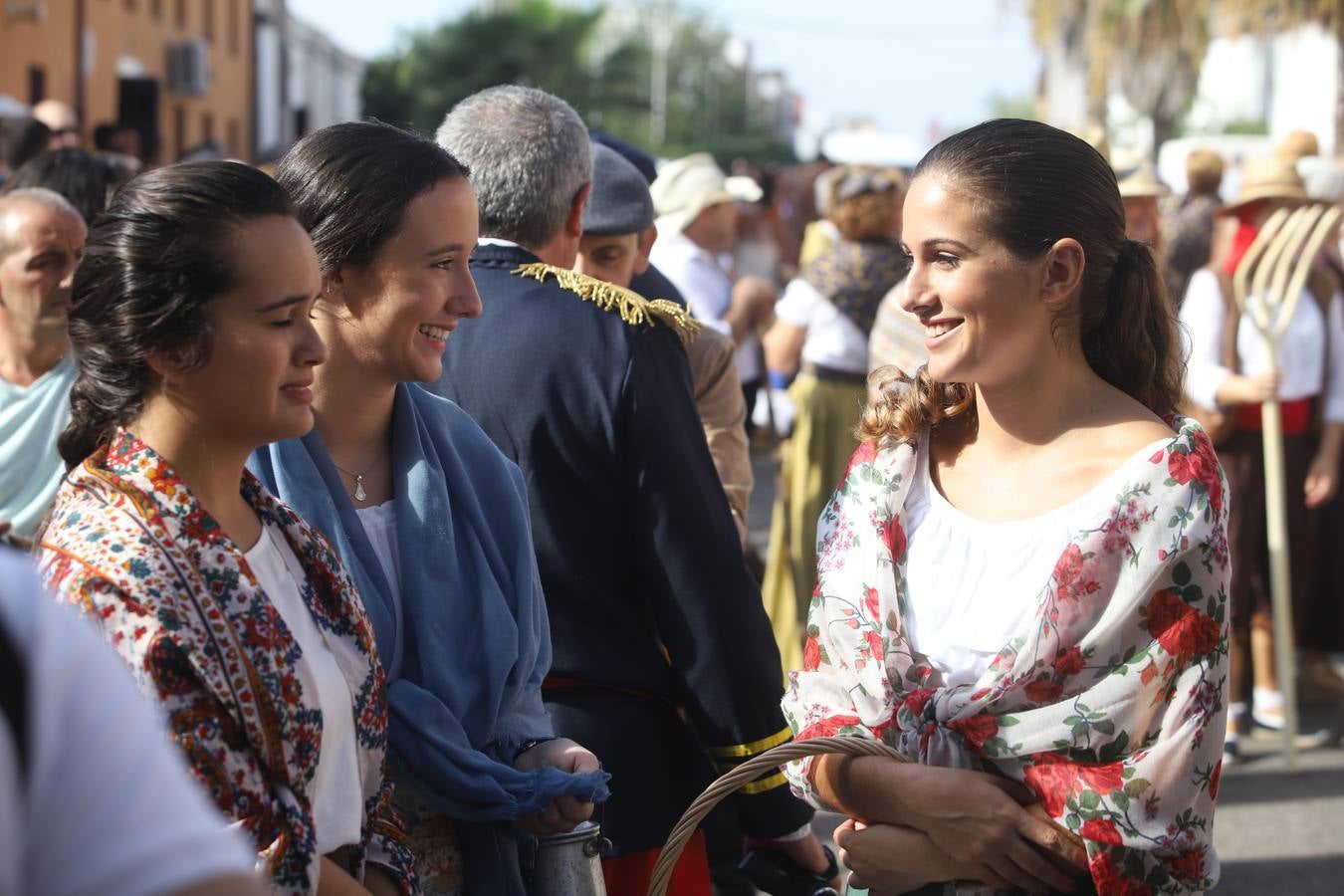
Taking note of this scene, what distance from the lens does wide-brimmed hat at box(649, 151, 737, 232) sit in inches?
292

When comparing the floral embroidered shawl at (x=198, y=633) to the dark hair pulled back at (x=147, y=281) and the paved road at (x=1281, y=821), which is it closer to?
the dark hair pulled back at (x=147, y=281)

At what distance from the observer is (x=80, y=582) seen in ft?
5.45

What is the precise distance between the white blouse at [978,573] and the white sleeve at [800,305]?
4.12m

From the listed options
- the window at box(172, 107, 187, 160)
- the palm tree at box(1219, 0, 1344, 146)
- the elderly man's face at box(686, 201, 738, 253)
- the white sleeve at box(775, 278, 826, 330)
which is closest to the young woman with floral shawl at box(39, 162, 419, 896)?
the white sleeve at box(775, 278, 826, 330)

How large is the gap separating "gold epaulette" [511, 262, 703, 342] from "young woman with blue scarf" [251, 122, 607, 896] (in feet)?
1.62

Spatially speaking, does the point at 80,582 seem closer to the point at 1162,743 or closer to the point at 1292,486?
the point at 1162,743

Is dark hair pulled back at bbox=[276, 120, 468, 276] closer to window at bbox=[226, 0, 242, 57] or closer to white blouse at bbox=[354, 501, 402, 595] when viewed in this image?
white blouse at bbox=[354, 501, 402, 595]

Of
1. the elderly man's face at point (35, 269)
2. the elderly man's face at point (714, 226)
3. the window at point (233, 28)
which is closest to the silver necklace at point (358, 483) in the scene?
the elderly man's face at point (35, 269)

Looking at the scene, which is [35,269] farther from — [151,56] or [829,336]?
[151,56]

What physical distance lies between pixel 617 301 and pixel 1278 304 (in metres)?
3.79

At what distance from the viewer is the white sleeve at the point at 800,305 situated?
21.1 feet

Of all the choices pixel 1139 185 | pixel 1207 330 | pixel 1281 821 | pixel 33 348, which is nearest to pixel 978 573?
pixel 33 348

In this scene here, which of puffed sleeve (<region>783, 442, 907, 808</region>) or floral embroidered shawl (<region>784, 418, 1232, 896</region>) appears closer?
floral embroidered shawl (<region>784, 418, 1232, 896</region>)

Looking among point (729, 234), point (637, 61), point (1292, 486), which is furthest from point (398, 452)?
point (637, 61)
